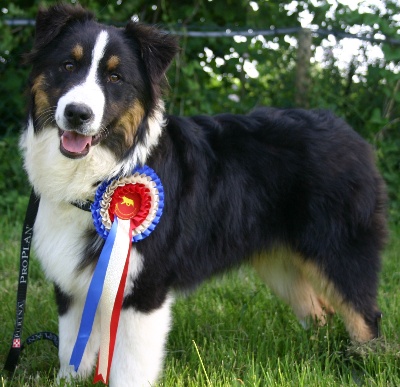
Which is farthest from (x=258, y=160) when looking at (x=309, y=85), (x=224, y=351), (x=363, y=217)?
(x=309, y=85)

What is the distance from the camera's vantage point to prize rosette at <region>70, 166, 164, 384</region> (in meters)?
3.08

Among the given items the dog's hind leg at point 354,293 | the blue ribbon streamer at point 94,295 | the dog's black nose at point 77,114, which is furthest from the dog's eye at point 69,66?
the dog's hind leg at point 354,293

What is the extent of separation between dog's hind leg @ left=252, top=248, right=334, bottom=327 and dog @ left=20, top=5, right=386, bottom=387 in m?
0.02

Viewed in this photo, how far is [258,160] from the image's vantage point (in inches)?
142

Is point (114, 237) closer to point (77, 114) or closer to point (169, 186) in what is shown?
point (169, 186)

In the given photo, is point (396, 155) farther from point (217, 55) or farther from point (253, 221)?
point (253, 221)

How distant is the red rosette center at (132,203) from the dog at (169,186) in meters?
0.10

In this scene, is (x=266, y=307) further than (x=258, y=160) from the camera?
Yes

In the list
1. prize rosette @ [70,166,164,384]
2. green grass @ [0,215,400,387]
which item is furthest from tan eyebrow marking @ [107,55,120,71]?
green grass @ [0,215,400,387]

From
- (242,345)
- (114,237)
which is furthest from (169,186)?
(242,345)

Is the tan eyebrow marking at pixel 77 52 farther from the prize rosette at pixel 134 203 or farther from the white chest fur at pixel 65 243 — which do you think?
the white chest fur at pixel 65 243

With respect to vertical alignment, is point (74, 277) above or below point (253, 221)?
below

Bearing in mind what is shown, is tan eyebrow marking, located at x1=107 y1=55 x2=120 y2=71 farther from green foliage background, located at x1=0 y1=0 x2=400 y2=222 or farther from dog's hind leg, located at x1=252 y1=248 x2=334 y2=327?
green foliage background, located at x1=0 y1=0 x2=400 y2=222

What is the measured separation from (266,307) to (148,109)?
1805mm
